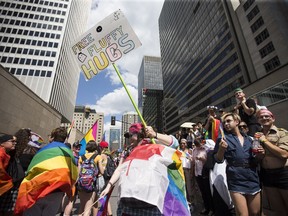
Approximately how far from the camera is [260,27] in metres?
35.1

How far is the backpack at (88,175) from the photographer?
4180 millimetres

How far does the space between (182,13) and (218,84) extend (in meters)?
40.5

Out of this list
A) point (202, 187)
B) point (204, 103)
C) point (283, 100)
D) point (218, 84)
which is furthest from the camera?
point (204, 103)

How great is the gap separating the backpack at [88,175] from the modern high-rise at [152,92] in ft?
351

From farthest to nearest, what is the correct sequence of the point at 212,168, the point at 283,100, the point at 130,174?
the point at 283,100 < the point at 212,168 < the point at 130,174

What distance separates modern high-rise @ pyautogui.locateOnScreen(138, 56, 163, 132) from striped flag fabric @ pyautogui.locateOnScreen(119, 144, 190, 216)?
10942 centimetres

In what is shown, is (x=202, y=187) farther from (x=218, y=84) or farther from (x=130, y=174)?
(x=218, y=84)

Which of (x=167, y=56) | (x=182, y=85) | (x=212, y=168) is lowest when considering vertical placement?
(x=212, y=168)

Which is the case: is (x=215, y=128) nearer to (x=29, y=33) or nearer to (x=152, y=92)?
(x=29, y=33)

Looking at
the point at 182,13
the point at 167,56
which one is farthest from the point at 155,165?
the point at 167,56

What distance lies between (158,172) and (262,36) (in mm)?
42547

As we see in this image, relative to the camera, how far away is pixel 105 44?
3785 mm

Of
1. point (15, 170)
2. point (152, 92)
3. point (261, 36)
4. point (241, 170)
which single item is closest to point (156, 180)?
point (241, 170)

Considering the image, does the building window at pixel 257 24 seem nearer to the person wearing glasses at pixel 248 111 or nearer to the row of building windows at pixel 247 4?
the row of building windows at pixel 247 4
